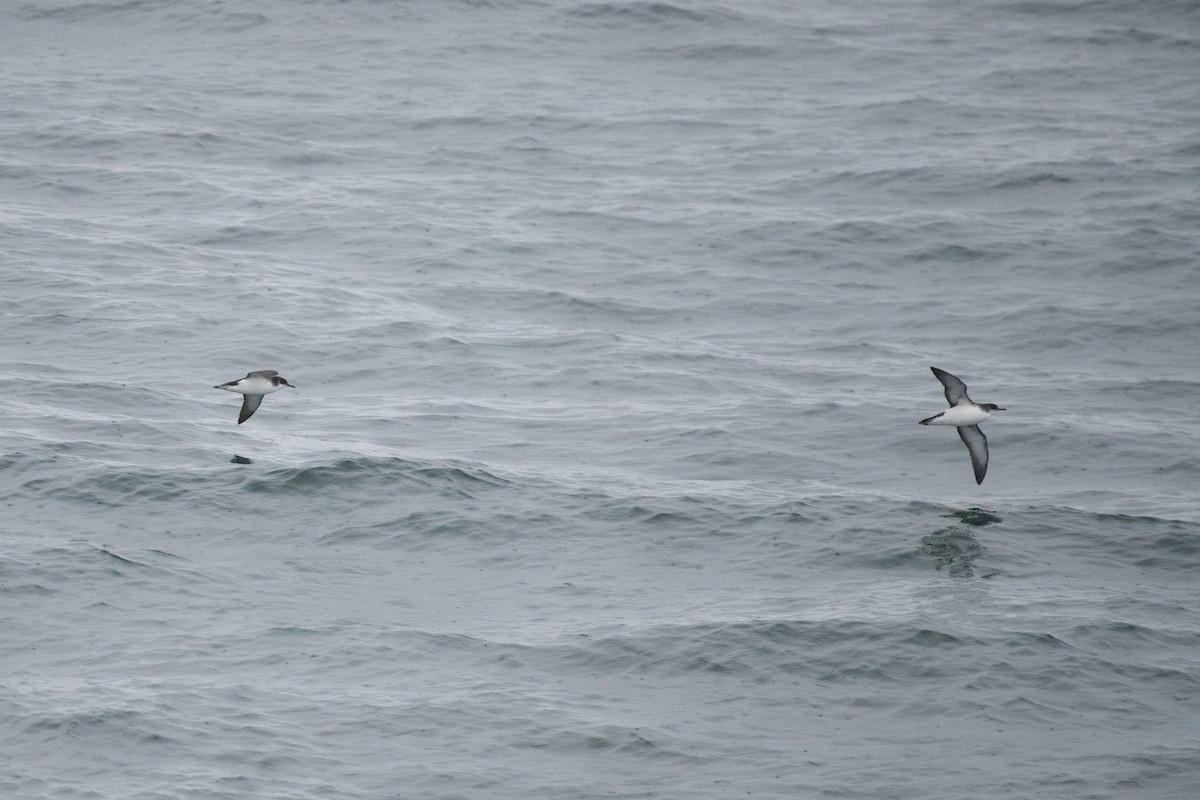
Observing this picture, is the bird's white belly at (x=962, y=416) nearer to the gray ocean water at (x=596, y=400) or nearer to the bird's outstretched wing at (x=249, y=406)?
the gray ocean water at (x=596, y=400)

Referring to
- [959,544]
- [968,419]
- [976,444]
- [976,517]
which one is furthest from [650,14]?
[959,544]

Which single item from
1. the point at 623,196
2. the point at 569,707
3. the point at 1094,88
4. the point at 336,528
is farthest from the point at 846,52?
the point at 569,707

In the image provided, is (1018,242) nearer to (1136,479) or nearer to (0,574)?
(1136,479)

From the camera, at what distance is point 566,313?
109ft

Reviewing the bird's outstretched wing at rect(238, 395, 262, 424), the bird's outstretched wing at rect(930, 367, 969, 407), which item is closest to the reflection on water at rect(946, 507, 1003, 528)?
the bird's outstretched wing at rect(930, 367, 969, 407)

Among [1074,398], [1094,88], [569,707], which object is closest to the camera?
[569,707]

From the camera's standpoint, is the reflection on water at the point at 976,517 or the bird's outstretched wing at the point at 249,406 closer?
the reflection on water at the point at 976,517

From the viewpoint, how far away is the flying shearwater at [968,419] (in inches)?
986

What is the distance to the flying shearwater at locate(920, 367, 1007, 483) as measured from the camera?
82.2 feet

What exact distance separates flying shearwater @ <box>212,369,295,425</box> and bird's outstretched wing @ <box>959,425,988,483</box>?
1109cm

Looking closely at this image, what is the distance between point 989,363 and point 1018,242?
6.68 meters

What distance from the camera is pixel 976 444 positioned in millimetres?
25438

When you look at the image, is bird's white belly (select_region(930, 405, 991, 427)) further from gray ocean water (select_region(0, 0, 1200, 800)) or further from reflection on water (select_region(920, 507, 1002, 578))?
reflection on water (select_region(920, 507, 1002, 578))

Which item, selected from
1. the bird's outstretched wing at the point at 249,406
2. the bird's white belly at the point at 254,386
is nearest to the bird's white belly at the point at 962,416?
the bird's white belly at the point at 254,386
